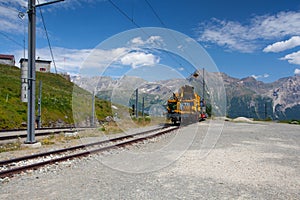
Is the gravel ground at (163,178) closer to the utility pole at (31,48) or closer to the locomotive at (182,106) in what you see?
the utility pole at (31,48)

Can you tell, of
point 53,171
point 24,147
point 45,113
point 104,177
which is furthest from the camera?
point 45,113

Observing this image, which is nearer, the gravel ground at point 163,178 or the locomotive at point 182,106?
the gravel ground at point 163,178

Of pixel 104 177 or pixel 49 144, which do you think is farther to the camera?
pixel 49 144

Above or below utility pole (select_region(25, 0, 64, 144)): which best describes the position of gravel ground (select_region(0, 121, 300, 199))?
below

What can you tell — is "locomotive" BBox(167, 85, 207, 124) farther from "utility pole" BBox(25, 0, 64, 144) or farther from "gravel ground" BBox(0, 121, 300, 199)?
"utility pole" BBox(25, 0, 64, 144)

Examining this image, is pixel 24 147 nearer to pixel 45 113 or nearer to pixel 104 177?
pixel 104 177

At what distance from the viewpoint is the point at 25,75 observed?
1101 cm

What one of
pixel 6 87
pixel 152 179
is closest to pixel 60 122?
pixel 6 87

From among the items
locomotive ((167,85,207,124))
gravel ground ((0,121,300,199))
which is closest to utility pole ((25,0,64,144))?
gravel ground ((0,121,300,199))

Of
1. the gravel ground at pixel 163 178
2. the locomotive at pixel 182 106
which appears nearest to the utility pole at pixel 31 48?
the gravel ground at pixel 163 178

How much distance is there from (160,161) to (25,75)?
7261mm

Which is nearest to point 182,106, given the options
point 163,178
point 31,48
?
point 31,48

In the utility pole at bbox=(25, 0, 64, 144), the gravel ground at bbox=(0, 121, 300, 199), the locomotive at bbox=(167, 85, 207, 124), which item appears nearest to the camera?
the gravel ground at bbox=(0, 121, 300, 199)

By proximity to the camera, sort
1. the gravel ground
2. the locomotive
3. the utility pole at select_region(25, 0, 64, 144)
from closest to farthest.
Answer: the gravel ground < the utility pole at select_region(25, 0, 64, 144) < the locomotive
